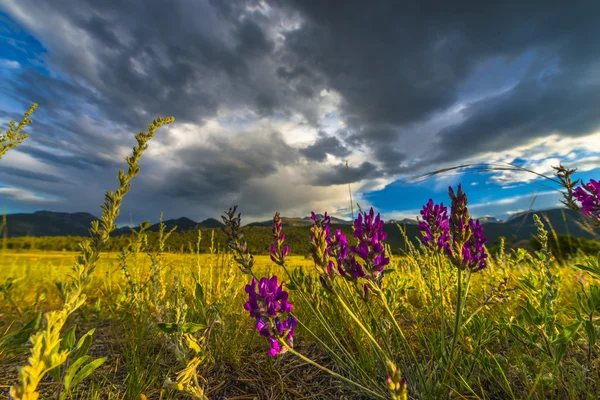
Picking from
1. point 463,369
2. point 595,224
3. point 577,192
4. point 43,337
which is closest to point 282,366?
point 463,369

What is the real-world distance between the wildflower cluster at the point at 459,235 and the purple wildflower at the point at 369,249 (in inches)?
15.8

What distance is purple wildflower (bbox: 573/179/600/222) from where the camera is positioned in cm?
219

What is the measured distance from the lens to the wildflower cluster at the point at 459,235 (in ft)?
5.44

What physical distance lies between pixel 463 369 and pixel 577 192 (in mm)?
1746

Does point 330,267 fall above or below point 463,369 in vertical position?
above

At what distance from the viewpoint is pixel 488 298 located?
244 cm

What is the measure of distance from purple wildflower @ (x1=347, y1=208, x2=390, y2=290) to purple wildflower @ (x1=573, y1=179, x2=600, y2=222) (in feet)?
5.68

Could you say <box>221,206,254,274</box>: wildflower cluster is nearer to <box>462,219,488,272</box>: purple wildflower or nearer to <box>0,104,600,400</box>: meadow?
<box>0,104,600,400</box>: meadow

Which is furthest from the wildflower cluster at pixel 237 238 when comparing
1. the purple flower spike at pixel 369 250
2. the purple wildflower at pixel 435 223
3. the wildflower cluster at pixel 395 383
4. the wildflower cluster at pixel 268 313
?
the purple wildflower at pixel 435 223

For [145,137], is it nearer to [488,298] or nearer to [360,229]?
[360,229]

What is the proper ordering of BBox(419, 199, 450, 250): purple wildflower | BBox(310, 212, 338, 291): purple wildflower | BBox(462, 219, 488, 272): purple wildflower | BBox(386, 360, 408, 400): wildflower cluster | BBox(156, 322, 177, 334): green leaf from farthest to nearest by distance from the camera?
BBox(419, 199, 450, 250): purple wildflower < BBox(462, 219, 488, 272): purple wildflower < BBox(310, 212, 338, 291): purple wildflower < BBox(156, 322, 177, 334): green leaf < BBox(386, 360, 408, 400): wildflower cluster

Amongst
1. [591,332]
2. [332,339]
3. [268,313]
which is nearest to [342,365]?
[332,339]

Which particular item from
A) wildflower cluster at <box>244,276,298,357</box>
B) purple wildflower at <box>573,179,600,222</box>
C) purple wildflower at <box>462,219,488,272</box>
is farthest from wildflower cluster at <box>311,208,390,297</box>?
purple wildflower at <box>573,179,600,222</box>

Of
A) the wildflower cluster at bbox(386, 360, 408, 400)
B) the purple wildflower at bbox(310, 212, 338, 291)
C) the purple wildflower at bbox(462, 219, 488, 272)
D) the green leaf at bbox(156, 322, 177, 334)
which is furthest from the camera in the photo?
the purple wildflower at bbox(462, 219, 488, 272)
